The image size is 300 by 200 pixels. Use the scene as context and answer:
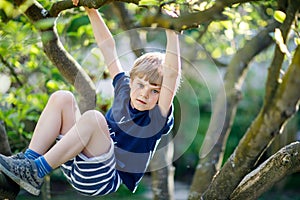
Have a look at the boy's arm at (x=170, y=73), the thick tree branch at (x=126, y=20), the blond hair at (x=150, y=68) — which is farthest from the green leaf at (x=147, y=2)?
the thick tree branch at (x=126, y=20)

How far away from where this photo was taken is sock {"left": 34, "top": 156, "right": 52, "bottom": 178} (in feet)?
6.46

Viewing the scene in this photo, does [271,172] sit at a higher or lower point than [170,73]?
lower

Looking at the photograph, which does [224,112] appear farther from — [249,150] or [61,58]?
[61,58]

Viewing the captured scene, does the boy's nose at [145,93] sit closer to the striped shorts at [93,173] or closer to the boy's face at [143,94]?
the boy's face at [143,94]

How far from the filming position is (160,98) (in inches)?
82.7

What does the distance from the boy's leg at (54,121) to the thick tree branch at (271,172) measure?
64cm

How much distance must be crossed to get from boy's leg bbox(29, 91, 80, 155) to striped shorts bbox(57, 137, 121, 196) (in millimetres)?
109

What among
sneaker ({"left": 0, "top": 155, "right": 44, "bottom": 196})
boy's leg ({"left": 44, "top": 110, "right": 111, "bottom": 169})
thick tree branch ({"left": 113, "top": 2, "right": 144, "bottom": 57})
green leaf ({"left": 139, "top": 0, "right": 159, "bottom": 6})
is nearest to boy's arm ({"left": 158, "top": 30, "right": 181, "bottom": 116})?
green leaf ({"left": 139, "top": 0, "right": 159, "bottom": 6})

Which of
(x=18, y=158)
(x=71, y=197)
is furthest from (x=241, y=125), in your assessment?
(x=18, y=158)

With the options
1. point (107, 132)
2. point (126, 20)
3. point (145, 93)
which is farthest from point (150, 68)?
point (126, 20)

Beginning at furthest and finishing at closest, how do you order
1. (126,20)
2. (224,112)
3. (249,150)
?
(224,112)
(126,20)
(249,150)

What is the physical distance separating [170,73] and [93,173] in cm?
41

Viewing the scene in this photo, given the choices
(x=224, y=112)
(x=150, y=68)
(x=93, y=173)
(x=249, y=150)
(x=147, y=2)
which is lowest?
(x=224, y=112)

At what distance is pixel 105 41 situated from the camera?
2303 millimetres
